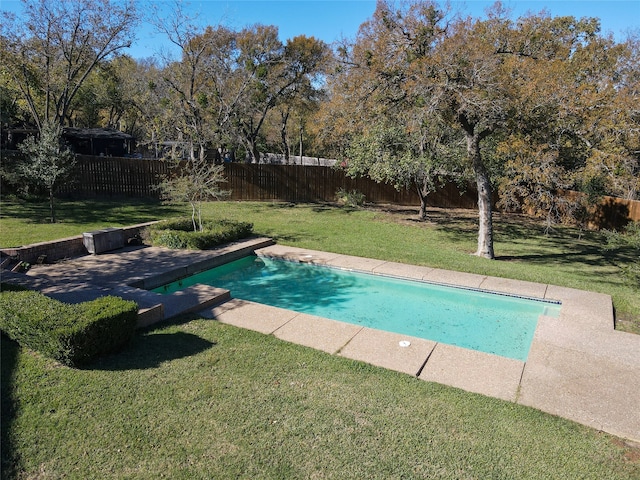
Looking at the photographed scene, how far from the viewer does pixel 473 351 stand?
204 inches

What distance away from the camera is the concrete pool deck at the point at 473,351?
418 centimetres

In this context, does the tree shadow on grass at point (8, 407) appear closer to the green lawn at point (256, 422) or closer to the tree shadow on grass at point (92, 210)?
the green lawn at point (256, 422)

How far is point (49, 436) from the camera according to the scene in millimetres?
3260

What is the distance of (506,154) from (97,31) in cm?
1667

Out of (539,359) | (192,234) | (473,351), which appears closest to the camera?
(539,359)

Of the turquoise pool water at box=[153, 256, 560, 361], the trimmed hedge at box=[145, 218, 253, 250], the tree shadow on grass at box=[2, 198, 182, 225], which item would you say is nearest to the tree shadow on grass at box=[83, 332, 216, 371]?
the turquoise pool water at box=[153, 256, 560, 361]

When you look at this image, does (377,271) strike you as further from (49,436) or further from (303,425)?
(49,436)

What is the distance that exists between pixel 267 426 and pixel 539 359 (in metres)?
3.52

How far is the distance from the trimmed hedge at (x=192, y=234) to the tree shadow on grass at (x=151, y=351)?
4.98 m

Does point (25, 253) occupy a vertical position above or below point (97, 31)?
below

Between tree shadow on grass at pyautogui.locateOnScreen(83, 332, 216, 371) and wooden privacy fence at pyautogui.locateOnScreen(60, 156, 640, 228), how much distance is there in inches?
536

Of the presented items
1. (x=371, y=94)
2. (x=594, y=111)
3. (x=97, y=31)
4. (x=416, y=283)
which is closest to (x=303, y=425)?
(x=416, y=283)

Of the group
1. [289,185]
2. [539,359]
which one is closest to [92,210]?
[289,185]

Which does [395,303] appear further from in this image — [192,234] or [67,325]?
[67,325]
